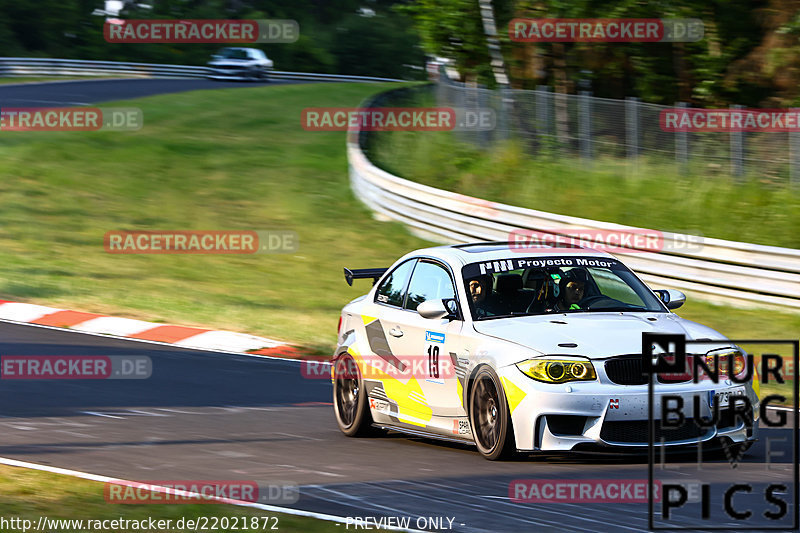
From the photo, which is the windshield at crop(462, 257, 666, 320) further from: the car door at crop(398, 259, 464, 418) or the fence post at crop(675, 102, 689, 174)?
the fence post at crop(675, 102, 689, 174)

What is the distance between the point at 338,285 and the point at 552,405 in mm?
11862

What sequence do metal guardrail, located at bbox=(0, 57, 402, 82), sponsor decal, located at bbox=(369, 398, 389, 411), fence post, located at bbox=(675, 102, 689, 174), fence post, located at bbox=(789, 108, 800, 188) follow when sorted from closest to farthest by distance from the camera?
sponsor decal, located at bbox=(369, 398, 389, 411)
fence post, located at bbox=(789, 108, 800, 188)
fence post, located at bbox=(675, 102, 689, 174)
metal guardrail, located at bbox=(0, 57, 402, 82)

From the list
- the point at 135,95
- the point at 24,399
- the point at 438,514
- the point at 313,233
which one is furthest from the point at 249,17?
the point at 438,514

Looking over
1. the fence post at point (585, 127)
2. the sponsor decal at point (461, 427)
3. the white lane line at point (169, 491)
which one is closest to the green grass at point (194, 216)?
the fence post at point (585, 127)

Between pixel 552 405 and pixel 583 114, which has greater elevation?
pixel 552 405

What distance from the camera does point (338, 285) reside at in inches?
778

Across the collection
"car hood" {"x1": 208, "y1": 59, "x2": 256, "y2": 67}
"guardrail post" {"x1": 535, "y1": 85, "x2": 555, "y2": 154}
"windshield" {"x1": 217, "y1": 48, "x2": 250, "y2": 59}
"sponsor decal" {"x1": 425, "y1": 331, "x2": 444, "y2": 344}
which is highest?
"sponsor decal" {"x1": 425, "y1": 331, "x2": 444, "y2": 344}

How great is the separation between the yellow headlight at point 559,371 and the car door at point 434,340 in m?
0.83

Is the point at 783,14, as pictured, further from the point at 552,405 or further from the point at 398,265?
the point at 552,405

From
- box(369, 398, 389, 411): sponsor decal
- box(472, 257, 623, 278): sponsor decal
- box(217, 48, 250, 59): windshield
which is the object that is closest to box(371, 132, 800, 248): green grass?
box(472, 257, 623, 278): sponsor decal

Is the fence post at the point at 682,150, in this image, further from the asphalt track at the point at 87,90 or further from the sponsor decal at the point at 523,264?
the asphalt track at the point at 87,90

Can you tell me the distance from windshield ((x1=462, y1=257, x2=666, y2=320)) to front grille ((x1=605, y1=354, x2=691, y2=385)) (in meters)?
0.98

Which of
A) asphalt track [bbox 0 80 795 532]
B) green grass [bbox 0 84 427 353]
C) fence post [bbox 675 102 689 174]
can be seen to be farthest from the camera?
fence post [bbox 675 102 689 174]

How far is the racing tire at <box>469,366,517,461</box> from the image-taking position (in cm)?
829
